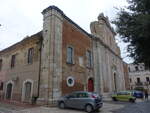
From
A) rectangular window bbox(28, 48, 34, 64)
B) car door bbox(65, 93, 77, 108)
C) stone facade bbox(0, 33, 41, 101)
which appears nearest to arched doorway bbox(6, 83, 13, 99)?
stone facade bbox(0, 33, 41, 101)

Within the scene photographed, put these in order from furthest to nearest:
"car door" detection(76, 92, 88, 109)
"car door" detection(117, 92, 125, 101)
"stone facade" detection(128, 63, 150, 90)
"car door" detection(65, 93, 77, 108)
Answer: "stone facade" detection(128, 63, 150, 90) → "car door" detection(117, 92, 125, 101) → "car door" detection(65, 93, 77, 108) → "car door" detection(76, 92, 88, 109)

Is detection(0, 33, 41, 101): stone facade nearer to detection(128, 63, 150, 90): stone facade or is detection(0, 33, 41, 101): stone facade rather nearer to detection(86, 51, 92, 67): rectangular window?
detection(86, 51, 92, 67): rectangular window

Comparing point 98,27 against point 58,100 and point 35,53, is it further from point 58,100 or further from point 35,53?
point 58,100

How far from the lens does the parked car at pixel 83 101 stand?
36.3 ft

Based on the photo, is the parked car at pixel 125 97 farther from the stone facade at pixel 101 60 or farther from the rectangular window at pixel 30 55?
the rectangular window at pixel 30 55

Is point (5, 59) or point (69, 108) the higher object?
point (5, 59)

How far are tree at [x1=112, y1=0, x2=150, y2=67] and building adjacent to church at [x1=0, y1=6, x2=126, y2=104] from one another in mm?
8162

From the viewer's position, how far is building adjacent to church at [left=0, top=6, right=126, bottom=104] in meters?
14.1

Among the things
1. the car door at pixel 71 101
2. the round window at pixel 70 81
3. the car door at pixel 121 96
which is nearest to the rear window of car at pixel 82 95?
the car door at pixel 71 101

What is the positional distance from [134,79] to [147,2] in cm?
4558

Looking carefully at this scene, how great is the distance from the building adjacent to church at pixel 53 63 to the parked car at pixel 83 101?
1.49 metres

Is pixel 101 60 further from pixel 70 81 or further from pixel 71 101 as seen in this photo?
pixel 71 101

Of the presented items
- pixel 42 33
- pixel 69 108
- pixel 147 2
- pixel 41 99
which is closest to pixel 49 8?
pixel 42 33

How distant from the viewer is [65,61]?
15.8 meters
